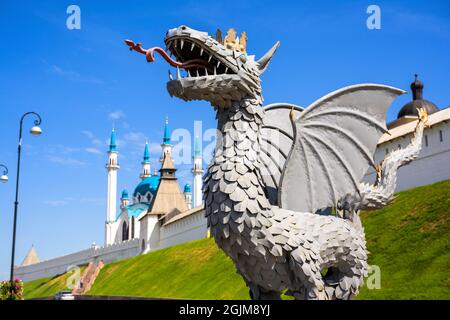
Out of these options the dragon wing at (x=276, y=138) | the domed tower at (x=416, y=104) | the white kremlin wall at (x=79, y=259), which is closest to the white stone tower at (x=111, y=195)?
the white kremlin wall at (x=79, y=259)

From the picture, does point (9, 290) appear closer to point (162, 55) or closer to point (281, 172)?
point (281, 172)

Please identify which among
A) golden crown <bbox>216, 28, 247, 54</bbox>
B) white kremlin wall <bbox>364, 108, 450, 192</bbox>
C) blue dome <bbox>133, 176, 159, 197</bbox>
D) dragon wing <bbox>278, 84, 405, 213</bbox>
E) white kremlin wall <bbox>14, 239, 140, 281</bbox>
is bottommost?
dragon wing <bbox>278, 84, 405, 213</bbox>

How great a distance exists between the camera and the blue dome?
73806mm

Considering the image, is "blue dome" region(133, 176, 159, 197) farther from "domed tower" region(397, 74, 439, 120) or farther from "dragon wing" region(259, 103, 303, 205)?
"dragon wing" region(259, 103, 303, 205)

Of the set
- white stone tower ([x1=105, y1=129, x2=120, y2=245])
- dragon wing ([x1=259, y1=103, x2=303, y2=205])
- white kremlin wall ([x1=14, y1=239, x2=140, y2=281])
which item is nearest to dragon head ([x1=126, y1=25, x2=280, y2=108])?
dragon wing ([x1=259, y1=103, x2=303, y2=205])

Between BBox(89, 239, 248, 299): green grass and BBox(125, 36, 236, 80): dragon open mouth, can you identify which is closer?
BBox(125, 36, 236, 80): dragon open mouth

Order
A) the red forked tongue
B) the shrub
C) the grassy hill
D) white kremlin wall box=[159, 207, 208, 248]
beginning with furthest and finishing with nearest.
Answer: white kremlin wall box=[159, 207, 208, 248] → the grassy hill → the shrub → the red forked tongue

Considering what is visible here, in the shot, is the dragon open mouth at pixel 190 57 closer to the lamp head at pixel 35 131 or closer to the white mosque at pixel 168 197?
the white mosque at pixel 168 197

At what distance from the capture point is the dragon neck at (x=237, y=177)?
607 cm

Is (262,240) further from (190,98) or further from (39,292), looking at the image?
(39,292)

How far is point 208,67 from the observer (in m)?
6.29

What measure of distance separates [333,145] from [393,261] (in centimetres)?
1087

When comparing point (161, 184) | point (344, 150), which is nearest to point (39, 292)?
point (161, 184)
